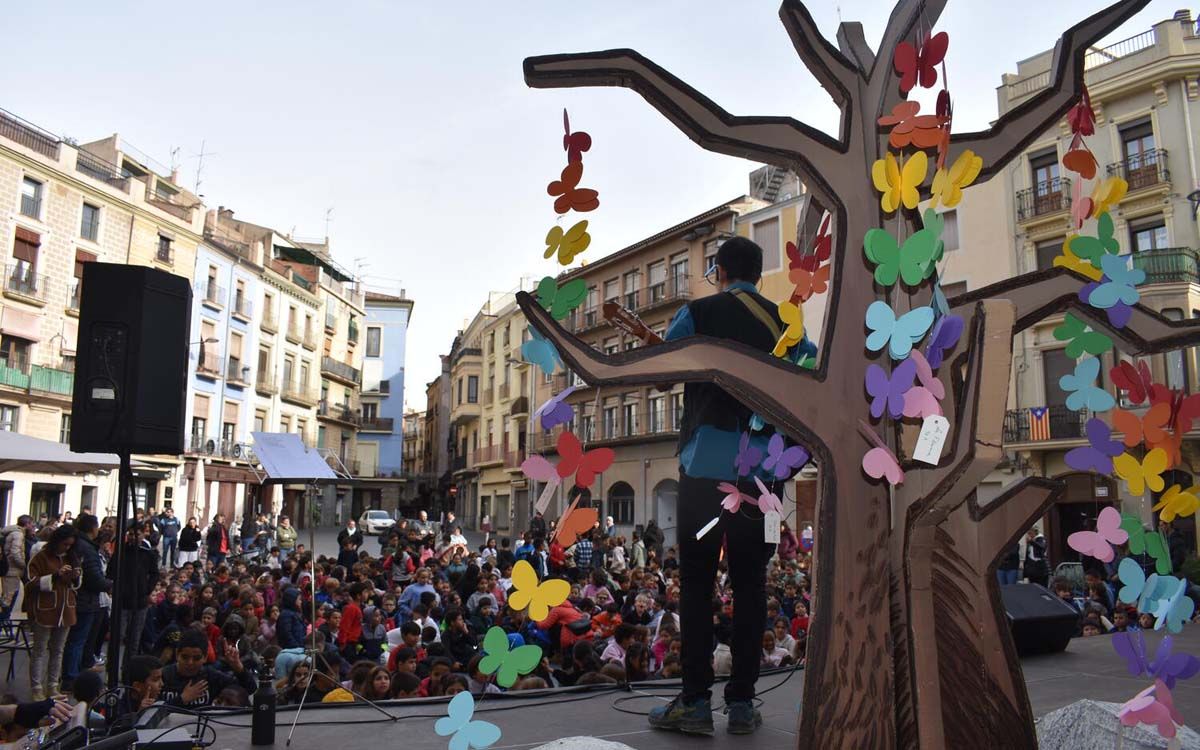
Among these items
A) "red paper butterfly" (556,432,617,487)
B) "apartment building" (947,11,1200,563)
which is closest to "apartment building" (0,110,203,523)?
"apartment building" (947,11,1200,563)

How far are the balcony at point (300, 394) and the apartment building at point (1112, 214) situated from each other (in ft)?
94.4

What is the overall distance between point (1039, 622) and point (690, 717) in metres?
2.98

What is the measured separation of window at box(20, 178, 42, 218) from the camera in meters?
25.8

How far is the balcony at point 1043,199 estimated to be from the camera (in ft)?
68.2

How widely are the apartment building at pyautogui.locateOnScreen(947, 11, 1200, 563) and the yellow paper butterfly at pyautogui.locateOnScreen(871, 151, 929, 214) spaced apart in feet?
59.4

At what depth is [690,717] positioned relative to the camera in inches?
113

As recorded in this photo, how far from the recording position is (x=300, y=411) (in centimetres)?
4109

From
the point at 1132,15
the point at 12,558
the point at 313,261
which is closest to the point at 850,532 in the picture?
the point at 1132,15

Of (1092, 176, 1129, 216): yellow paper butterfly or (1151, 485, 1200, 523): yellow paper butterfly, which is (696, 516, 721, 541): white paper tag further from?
(1092, 176, 1129, 216): yellow paper butterfly

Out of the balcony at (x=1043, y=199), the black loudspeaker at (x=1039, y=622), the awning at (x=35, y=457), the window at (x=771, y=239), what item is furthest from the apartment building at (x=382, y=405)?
the black loudspeaker at (x=1039, y=622)

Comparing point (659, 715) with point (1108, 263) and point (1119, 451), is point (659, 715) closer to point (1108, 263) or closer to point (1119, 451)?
point (1119, 451)

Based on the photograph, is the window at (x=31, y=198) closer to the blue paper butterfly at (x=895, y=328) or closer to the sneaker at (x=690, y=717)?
the sneaker at (x=690, y=717)

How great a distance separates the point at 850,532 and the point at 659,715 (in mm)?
1079

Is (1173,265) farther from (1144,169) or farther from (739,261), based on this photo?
(739,261)
